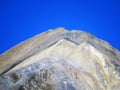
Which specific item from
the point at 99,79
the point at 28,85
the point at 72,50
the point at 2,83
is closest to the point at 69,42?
the point at 72,50

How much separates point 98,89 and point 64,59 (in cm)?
143

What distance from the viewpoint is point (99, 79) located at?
216 inches

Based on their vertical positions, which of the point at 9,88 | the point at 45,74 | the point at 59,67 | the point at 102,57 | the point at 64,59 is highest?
the point at 102,57

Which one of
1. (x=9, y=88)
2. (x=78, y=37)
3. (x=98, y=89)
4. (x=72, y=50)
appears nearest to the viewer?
(x=9, y=88)

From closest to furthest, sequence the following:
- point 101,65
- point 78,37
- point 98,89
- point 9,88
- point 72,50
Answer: point 9,88 → point 98,89 → point 101,65 → point 72,50 → point 78,37

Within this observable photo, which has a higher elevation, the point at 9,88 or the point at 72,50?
the point at 72,50

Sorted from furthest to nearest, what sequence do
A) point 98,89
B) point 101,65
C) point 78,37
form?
point 78,37, point 101,65, point 98,89

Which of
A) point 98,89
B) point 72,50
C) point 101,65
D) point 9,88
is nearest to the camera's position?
point 9,88

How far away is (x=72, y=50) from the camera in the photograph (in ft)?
20.7

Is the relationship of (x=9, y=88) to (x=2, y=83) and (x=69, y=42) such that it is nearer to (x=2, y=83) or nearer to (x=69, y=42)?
(x=2, y=83)

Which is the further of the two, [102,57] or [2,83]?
[102,57]

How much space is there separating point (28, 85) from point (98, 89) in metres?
1.99

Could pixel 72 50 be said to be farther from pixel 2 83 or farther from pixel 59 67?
pixel 2 83

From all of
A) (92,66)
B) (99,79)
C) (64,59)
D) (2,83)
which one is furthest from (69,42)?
(2,83)
